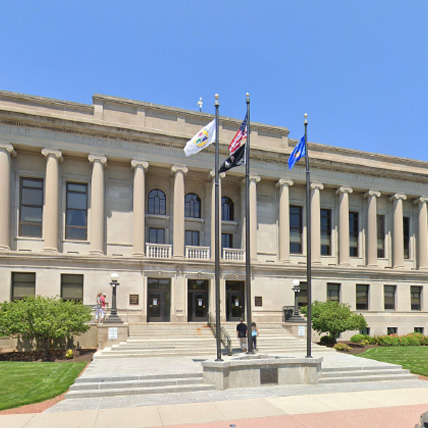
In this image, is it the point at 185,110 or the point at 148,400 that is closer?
the point at 148,400

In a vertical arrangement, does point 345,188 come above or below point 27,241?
above

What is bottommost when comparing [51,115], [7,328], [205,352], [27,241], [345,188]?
[205,352]

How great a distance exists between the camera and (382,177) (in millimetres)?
40625

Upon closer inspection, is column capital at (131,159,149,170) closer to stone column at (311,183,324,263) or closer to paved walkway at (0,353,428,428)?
stone column at (311,183,324,263)

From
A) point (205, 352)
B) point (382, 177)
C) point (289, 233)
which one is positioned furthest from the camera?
point (382, 177)

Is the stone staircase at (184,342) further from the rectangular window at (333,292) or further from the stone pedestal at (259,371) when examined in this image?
the rectangular window at (333,292)

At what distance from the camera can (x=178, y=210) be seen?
109 ft

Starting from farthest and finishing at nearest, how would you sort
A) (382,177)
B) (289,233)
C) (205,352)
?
(382,177) < (289,233) < (205,352)

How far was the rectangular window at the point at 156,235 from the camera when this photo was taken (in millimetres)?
34438

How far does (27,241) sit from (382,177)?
30746 millimetres

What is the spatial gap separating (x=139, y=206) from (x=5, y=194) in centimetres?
895

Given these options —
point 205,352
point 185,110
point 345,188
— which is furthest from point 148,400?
point 345,188

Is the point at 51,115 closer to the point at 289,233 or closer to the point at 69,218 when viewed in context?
the point at 69,218

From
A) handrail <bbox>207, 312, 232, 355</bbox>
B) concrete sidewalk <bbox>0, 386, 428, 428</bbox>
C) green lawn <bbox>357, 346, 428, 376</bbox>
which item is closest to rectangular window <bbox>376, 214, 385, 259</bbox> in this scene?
green lawn <bbox>357, 346, 428, 376</bbox>
